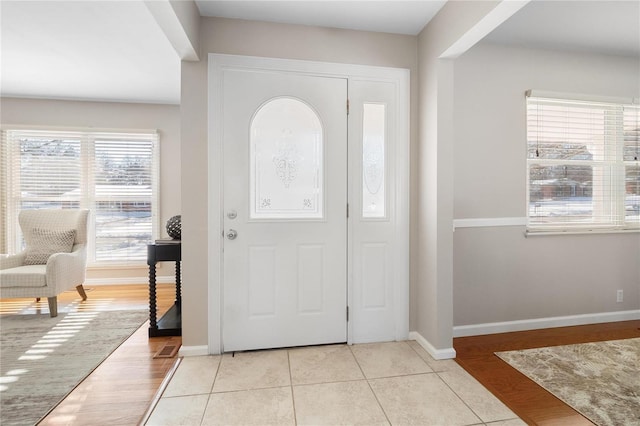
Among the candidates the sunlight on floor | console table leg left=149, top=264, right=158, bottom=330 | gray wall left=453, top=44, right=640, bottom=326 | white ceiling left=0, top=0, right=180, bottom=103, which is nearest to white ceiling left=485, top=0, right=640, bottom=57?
gray wall left=453, top=44, right=640, bottom=326

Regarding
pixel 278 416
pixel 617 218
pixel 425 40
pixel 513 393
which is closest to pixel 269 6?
pixel 425 40

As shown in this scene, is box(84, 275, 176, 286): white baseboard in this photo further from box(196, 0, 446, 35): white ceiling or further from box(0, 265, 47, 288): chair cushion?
box(196, 0, 446, 35): white ceiling

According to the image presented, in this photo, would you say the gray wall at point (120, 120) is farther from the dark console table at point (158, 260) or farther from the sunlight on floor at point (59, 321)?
the dark console table at point (158, 260)

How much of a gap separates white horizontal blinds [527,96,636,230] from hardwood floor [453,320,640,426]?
0.94 m

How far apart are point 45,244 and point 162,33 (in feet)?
8.92

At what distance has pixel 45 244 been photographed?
3.46 meters

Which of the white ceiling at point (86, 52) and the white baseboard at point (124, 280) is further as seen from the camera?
the white baseboard at point (124, 280)

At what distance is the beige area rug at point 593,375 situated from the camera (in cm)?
171

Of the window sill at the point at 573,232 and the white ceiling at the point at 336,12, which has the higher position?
the white ceiling at the point at 336,12

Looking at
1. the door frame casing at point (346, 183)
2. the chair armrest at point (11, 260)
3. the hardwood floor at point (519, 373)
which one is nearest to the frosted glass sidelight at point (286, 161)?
the door frame casing at point (346, 183)

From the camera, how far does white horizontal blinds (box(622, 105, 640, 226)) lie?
302 centimetres

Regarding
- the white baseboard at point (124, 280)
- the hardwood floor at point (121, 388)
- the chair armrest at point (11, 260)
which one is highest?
the chair armrest at point (11, 260)

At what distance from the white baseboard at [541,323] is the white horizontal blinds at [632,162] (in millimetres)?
912

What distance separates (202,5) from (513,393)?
3.21 metres
